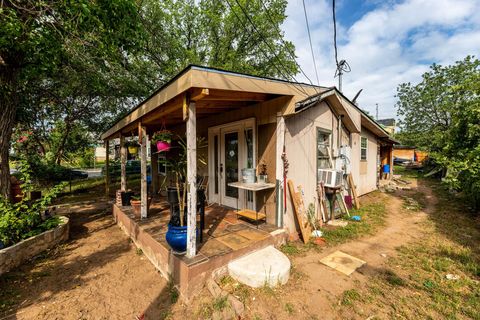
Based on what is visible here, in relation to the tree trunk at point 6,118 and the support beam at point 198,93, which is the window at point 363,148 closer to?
the support beam at point 198,93

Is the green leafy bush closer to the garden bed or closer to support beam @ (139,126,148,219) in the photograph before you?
the garden bed

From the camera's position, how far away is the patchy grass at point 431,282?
2.43 metres

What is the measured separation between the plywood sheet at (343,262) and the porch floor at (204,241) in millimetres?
833

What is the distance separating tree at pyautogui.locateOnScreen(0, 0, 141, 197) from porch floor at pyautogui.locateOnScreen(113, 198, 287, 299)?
3.01m

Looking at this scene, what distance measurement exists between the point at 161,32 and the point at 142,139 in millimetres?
12857

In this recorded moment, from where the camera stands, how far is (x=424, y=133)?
18.0 metres

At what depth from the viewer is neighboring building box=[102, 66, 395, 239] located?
3.01m

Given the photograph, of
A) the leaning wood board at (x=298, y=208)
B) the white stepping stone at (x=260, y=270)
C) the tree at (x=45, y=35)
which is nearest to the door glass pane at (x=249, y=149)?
the leaning wood board at (x=298, y=208)

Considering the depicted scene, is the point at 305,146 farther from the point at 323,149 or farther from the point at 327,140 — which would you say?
the point at 327,140

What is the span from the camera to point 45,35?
4.08 m

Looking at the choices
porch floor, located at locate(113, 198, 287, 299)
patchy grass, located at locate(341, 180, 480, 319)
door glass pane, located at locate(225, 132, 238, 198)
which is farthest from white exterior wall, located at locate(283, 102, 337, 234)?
patchy grass, located at locate(341, 180, 480, 319)

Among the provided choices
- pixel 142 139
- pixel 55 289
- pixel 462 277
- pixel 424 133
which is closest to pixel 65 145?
pixel 142 139

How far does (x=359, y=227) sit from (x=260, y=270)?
3599 millimetres

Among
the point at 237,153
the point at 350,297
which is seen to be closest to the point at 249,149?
the point at 237,153
